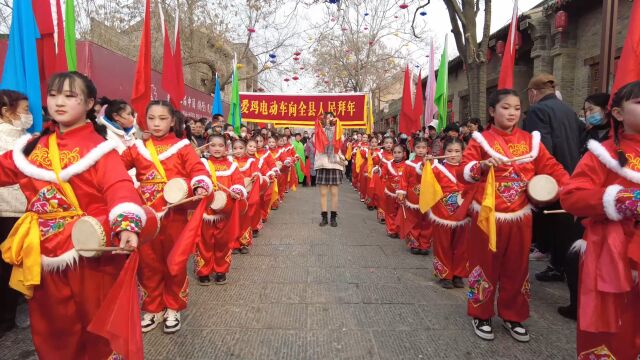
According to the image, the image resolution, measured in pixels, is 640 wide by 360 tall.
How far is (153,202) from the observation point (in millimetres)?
3316

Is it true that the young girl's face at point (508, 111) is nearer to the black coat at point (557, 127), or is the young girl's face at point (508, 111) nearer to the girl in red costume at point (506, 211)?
the girl in red costume at point (506, 211)

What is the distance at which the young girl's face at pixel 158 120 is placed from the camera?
3.37 m

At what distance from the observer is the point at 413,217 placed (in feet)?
18.7

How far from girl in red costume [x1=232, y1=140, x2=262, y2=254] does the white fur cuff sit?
4159 millimetres

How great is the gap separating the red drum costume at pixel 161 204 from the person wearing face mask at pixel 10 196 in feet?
2.54

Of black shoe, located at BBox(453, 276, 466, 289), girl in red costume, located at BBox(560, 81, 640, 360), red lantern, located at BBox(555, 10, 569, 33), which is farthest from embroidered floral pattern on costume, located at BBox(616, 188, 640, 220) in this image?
red lantern, located at BBox(555, 10, 569, 33)

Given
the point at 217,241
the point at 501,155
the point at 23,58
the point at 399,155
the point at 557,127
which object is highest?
the point at 23,58

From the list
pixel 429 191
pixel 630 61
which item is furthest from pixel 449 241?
pixel 630 61

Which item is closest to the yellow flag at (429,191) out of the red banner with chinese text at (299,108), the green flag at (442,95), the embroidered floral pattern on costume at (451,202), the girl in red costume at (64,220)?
the embroidered floral pattern on costume at (451,202)

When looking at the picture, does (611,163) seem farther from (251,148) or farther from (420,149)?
(251,148)

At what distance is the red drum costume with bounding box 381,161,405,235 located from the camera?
701 centimetres

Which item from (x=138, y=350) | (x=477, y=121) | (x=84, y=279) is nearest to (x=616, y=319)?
(x=138, y=350)

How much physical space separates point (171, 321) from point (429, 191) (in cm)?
270

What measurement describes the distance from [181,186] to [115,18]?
16349 millimetres
